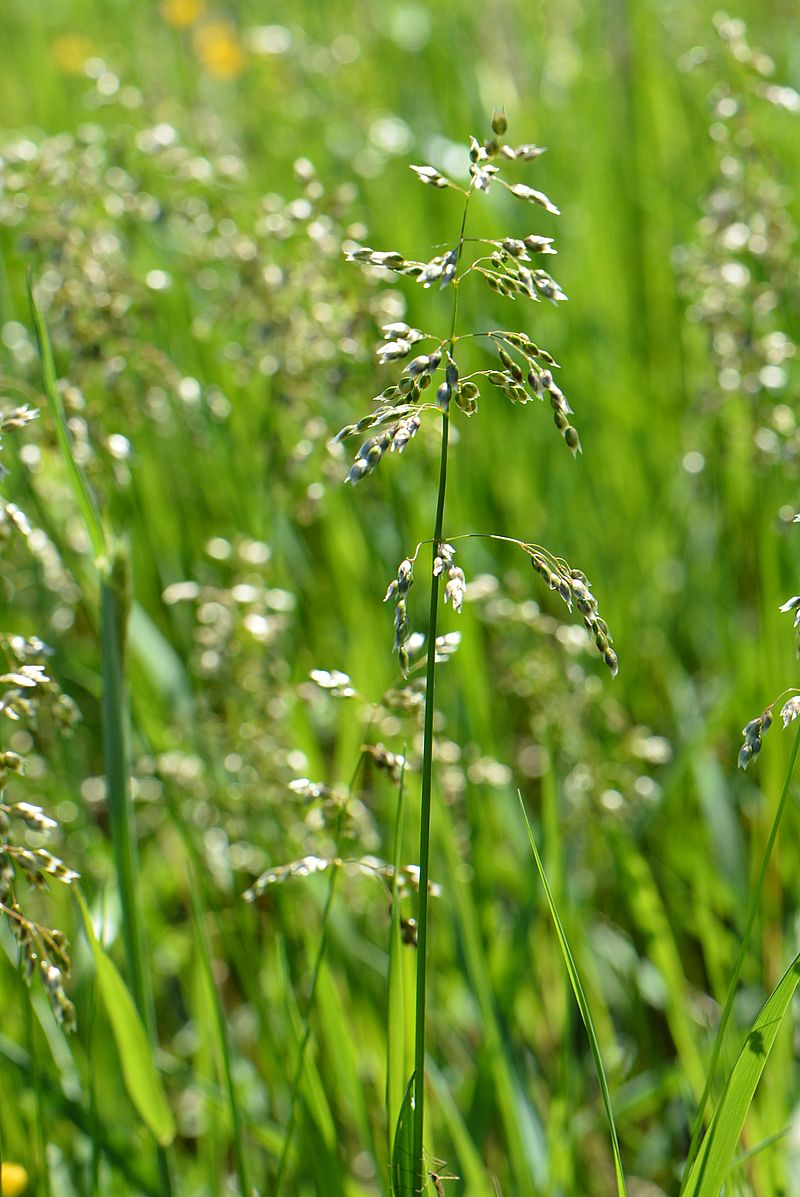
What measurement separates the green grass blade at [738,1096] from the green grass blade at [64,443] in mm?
874

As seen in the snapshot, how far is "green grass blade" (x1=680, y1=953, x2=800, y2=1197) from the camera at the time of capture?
1.12 metres

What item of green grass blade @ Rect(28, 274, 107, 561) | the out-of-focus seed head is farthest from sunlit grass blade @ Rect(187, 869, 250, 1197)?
the out-of-focus seed head

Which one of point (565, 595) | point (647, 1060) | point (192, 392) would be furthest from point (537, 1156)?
point (192, 392)

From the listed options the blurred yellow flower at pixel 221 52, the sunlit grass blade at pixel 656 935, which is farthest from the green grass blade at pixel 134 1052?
the blurred yellow flower at pixel 221 52

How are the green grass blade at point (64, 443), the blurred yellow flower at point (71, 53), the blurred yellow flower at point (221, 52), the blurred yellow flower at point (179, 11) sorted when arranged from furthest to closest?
the blurred yellow flower at point (179, 11) → the blurred yellow flower at point (221, 52) → the blurred yellow flower at point (71, 53) → the green grass blade at point (64, 443)

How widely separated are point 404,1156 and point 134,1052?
1.38 ft

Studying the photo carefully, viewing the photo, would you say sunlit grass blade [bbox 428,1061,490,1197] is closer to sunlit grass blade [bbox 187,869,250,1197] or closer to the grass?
the grass

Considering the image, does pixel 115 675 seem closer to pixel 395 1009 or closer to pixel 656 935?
pixel 395 1009

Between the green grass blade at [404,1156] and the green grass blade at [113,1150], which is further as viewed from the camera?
the green grass blade at [113,1150]

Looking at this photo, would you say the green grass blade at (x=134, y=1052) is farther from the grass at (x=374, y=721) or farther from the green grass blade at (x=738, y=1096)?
the green grass blade at (x=738, y=1096)

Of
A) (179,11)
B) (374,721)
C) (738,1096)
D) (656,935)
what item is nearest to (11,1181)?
(374,721)

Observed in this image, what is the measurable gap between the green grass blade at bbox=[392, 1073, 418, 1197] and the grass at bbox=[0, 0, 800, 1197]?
0.08 metres

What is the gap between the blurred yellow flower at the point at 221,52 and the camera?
18.0 ft

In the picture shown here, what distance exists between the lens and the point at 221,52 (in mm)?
5500
